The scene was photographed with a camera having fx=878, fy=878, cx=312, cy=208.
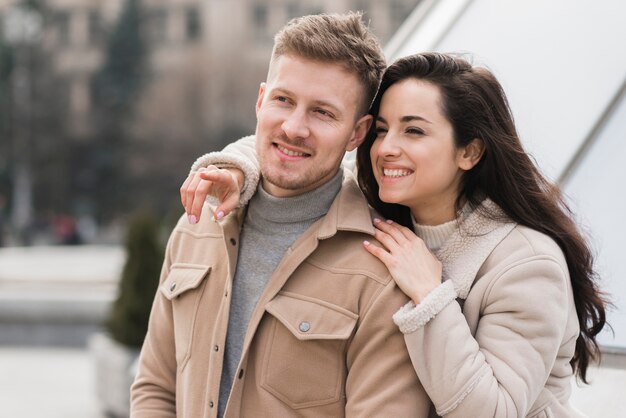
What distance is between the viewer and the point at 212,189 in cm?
223

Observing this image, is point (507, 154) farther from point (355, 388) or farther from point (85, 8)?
point (85, 8)

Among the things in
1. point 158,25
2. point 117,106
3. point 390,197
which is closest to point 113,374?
point 390,197

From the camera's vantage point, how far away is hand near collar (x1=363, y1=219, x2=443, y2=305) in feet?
6.59

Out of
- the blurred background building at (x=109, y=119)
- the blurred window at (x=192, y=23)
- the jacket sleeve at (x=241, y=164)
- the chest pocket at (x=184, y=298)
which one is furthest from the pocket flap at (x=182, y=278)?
the blurred window at (x=192, y=23)

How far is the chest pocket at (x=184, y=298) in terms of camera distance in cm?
227

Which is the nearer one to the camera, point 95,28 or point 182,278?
point 182,278

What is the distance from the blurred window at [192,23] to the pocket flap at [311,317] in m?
38.5

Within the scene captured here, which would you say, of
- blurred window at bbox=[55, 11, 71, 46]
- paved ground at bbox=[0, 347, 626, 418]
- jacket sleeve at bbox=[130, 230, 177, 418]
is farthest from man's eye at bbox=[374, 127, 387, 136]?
blurred window at bbox=[55, 11, 71, 46]

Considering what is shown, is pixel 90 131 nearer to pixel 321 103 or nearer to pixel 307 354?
pixel 321 103

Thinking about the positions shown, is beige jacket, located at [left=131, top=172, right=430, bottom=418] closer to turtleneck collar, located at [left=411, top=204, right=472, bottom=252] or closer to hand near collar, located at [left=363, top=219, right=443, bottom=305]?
hand near collar, located at [left=363, top=219, right=443, bottom=305]

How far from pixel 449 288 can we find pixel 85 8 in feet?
137

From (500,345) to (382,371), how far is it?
0.27 m

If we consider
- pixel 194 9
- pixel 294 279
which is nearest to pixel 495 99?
pixel 294 279

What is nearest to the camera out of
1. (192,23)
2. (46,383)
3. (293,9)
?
(46,383)
